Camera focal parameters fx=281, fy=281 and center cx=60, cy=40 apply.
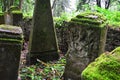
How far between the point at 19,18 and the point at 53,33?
2.75m

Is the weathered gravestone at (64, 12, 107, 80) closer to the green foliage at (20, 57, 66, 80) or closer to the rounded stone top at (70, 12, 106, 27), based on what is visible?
the rounded stone top at (70, 12, 106, 27)

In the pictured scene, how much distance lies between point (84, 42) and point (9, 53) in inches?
65.7

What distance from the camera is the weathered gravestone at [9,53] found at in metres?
5.30

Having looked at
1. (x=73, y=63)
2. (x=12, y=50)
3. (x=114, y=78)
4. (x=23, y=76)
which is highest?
(x=114, y=78)

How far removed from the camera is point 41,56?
8.55 metres

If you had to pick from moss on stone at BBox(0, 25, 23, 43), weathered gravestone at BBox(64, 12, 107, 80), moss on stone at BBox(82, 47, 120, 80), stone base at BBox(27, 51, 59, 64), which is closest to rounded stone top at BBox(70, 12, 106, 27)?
weathered gravestone at BBox(64, 12, 107, 80)

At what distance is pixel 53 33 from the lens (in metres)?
8.84

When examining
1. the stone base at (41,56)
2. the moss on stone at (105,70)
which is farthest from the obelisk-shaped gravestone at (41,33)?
the moss on stone at (105,70)

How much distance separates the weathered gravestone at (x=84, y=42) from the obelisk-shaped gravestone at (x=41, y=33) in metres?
2.17

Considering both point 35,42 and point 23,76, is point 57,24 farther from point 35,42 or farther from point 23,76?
point 23,76

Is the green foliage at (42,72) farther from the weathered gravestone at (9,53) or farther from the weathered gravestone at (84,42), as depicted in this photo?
the weathered gravestone at (9,53)

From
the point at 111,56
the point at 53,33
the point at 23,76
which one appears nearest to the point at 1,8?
the point at 53,33

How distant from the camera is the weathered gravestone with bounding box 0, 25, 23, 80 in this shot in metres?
5.30

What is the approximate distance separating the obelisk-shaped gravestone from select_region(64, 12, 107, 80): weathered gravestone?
85.5 inches
